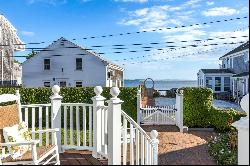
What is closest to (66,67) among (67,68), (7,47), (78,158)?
(67,68)

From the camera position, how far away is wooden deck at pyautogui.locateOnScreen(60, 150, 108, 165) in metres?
6.92

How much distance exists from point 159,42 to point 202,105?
17870 millimetres

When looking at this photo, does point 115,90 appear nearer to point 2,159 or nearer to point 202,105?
point 2,159

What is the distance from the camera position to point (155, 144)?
5.97 meters

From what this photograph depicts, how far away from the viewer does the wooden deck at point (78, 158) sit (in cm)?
692

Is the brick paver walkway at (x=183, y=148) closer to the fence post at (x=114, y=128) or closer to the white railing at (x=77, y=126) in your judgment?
the white railing at (x=77, y=126)

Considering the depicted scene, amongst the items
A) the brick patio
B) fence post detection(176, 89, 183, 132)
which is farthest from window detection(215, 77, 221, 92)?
the brick patio

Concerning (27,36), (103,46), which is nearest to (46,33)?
(27,36)

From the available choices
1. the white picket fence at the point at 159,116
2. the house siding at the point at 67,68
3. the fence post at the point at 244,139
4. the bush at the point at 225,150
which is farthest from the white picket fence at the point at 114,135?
the house siding at the point at 67,68

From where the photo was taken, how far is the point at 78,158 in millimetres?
7316

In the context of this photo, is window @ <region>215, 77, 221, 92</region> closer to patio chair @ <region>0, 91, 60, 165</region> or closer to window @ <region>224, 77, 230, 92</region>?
window @ <region>224, 77, 230, 92</region>

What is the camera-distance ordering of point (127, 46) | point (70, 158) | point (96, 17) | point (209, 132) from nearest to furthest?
point (70, 158) → point (209, 132) → point (96, 17) → point (127, 46)

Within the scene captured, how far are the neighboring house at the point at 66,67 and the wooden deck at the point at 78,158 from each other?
83.7 feet

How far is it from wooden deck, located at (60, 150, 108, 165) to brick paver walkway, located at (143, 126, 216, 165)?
183 centimetres
